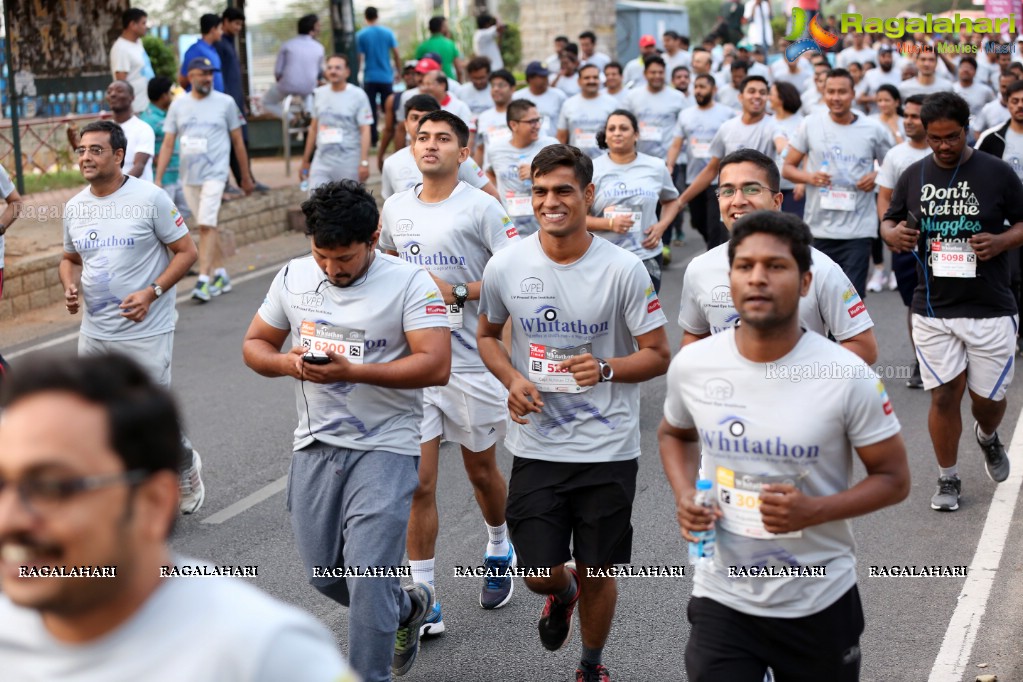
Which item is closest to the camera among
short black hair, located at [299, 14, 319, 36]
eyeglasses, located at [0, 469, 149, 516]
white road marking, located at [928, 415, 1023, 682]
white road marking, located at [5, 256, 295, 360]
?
eyeglasses, located at [0, 469, 149, 516]

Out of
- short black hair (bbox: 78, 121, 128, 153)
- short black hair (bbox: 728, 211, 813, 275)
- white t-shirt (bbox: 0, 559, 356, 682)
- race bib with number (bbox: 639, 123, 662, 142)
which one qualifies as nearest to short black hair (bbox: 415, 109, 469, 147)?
short black hair (bbox: 78, 121, 128, 153)

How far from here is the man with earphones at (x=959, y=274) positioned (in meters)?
7.25

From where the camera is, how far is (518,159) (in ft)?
36.7

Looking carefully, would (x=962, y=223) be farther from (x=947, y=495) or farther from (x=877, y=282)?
(x=877, y=282)

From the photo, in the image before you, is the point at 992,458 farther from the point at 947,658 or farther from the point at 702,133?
the point at 702,133

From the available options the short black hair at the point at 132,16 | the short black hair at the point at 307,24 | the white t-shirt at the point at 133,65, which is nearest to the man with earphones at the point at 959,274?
the white t-shirt at the point at 133,65

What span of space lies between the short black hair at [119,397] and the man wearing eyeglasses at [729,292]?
2995mm

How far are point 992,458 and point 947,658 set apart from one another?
243 centimetres

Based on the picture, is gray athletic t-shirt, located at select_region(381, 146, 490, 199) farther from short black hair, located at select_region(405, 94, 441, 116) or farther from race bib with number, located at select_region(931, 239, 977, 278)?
→ race bib with number, located at select_region(931, 239, 977, 278)

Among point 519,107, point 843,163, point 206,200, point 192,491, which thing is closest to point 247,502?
point 192,491

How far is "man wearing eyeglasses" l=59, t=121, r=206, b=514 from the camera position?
7.32m

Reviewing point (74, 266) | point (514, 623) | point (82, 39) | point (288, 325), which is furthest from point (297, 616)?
point (82, 39)

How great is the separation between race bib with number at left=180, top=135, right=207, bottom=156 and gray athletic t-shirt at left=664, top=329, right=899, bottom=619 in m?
10.5

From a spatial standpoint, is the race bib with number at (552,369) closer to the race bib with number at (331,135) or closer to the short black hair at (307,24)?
the race bib with number at (331,135)
